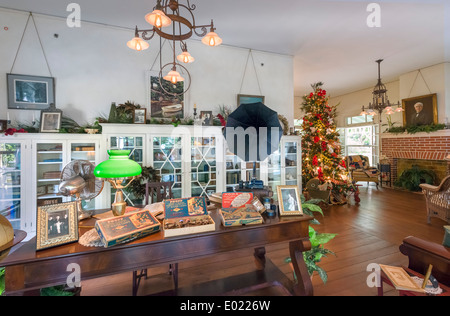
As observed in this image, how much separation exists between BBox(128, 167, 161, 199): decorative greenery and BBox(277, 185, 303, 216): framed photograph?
2.39 m

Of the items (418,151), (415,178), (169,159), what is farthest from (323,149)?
(169,159)

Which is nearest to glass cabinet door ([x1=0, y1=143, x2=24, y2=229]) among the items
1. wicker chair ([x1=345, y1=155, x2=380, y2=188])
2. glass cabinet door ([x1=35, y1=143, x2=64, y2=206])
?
glass cabinet door ([x1=35, y1=143, x2=64, y2=206])

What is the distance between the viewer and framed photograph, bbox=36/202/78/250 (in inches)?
42.4

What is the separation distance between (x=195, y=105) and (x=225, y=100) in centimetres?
67

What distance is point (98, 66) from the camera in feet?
11.7

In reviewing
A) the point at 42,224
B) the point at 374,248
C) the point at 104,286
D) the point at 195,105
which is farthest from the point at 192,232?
the point at 195,105

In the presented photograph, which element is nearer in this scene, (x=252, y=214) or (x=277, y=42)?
(x=252, y=214)

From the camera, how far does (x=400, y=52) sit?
467 cm

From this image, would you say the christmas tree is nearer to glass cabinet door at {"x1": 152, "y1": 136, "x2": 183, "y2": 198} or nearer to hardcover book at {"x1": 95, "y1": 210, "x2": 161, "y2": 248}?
glass cabinet door at {"x1": 152, "y1": 136, "x2": 183, "y2": 198}

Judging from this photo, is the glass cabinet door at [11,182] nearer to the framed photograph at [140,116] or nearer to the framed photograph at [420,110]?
the framed photograph at [140,116]

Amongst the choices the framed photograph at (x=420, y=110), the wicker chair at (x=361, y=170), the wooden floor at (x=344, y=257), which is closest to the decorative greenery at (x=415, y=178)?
the wicker chair at (x=361, y=170)

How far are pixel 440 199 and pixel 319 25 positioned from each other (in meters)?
3.31

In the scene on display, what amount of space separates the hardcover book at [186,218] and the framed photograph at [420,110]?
6.84 m
